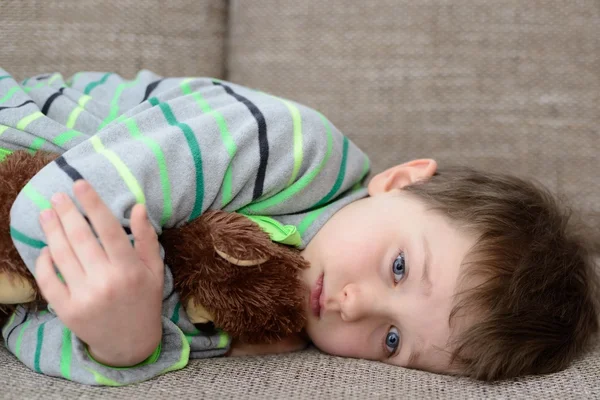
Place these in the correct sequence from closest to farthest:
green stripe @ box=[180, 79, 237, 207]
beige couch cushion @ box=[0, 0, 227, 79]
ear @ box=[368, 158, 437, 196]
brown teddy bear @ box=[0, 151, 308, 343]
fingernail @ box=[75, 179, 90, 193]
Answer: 1. fingernail @ box=[75, 179, 90, 193]
2. brown teddy bear @ box=[0, 151, 308, 343]
3. green stripe @ box=[180, 79, 237, 207]
4. ear @ box=[368, 158, 437, 196]
5. beige couch cushion @ box=[0, 0, 227, 79]

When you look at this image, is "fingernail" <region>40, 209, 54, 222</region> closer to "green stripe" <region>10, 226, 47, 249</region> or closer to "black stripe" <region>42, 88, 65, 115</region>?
"green stripe" <region>10, 226, 47, 249</region>

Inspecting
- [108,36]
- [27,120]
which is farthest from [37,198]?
[108,36]

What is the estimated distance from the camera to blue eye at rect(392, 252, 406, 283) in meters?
1.05

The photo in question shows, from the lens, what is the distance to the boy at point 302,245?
0.83 m

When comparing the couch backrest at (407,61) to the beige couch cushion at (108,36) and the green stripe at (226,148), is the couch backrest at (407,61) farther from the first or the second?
the green stripe at (226,148)

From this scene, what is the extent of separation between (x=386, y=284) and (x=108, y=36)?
872 millimetres

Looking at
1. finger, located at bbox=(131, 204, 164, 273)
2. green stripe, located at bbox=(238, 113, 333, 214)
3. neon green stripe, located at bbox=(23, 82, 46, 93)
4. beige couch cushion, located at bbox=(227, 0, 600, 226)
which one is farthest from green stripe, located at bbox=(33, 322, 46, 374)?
beige couch cushion, located at bbox=(227, 0, 600, 226)

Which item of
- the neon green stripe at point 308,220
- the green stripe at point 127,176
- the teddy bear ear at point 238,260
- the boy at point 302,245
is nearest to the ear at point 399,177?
the boy at point 302,245

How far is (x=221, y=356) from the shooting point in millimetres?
1085

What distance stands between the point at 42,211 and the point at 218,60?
86cm

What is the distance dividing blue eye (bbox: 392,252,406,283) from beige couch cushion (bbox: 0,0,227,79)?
2.47 ft

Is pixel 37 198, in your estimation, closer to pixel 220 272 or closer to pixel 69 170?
pixel 69 170

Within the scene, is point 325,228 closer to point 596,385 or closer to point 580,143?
point 596,385

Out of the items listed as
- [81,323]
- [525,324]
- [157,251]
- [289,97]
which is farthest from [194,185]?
[289,97]
